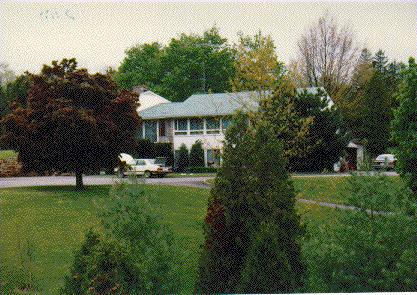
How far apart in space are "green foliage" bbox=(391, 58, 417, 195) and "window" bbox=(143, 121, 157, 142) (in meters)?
3.78

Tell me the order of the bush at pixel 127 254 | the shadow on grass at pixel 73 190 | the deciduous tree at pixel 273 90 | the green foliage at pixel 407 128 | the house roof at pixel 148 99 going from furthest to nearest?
the deciduous tree at pixel 273 90
the green foliage at pixel 407 128
the house roof at pixel 148 99
the shadow on grass at pixel 73 190
the bush at pixel 127 254

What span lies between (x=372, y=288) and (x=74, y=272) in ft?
9.11

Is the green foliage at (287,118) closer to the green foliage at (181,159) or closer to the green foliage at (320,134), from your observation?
the green foliage at (320,134)

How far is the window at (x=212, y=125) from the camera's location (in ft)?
27.3

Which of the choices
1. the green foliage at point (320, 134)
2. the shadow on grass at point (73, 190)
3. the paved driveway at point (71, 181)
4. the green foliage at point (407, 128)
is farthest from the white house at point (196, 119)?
the green foliage at point (407, 128)

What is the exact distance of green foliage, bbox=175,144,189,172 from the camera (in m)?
8.37

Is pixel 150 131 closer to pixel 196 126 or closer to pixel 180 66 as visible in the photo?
pixel 196 126

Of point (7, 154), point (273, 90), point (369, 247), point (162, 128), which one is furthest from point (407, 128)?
point (7, 154)

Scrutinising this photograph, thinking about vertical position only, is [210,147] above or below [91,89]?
below

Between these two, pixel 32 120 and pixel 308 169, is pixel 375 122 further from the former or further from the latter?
pixel 32 120

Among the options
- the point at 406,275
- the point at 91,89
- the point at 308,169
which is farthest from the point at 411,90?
the point at 91,89

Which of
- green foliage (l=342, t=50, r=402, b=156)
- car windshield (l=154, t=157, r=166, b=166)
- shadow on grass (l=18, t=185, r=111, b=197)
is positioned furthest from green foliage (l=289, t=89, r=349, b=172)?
shadow on grass (l=18, t=185, r=111, b=197)

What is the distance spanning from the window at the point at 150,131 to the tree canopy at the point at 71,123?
0.81ft

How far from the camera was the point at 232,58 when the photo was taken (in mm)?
9195
